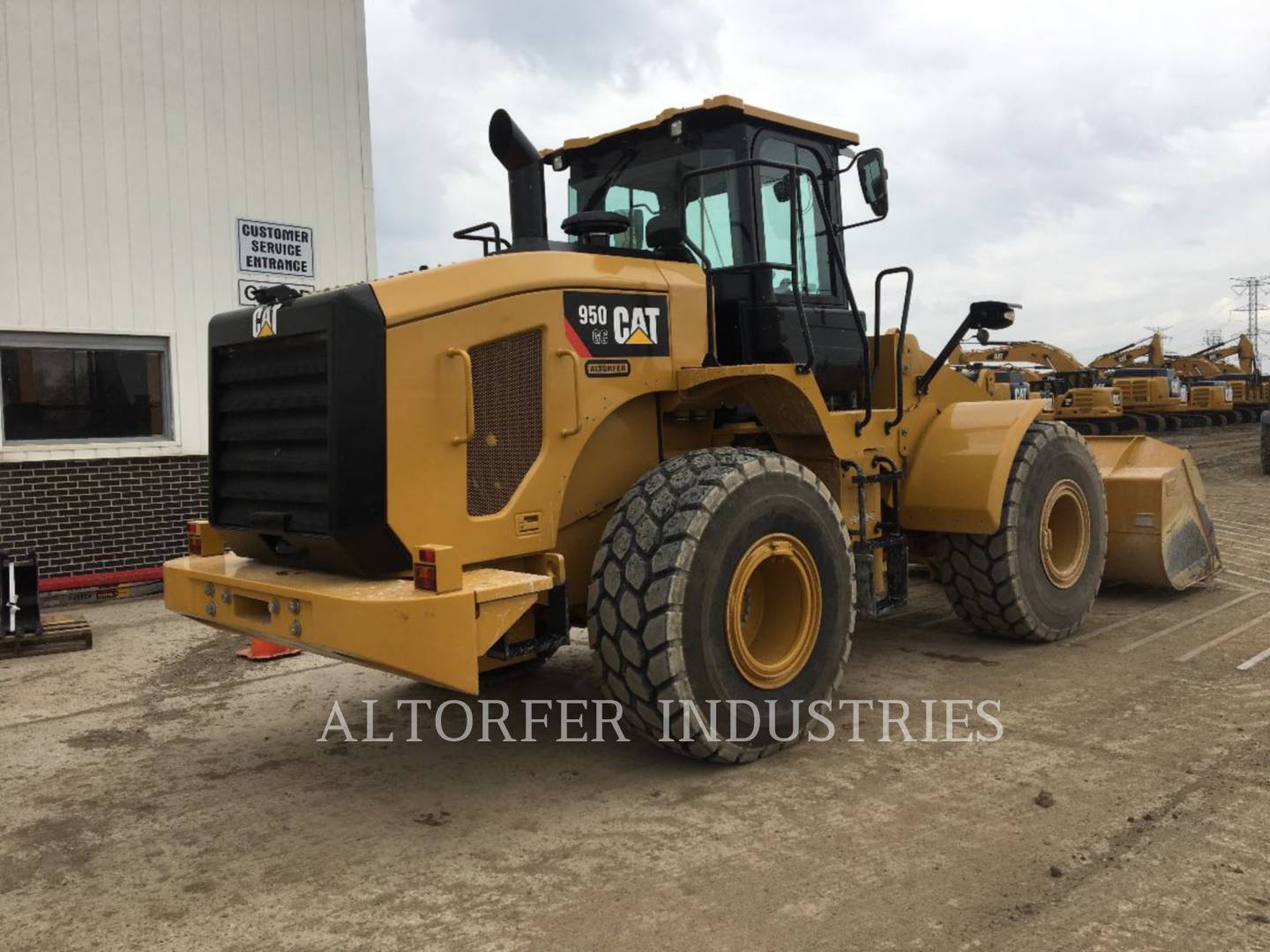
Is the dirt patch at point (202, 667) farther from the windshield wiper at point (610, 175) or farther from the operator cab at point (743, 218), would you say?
the windshield wiper at point (610, 175)

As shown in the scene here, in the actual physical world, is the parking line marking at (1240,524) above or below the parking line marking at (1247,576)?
above

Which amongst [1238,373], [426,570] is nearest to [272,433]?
[426,570]

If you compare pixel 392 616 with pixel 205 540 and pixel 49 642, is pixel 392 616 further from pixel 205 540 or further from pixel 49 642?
pixel 49 642

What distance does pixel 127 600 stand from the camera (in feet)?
30.6

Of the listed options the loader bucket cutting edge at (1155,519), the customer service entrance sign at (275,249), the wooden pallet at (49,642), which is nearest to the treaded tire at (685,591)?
the loader bucket cutting edge at (1155,519)

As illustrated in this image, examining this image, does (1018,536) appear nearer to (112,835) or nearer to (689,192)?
(689,192)

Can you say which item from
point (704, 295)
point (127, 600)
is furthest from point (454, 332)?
point (127, 600)

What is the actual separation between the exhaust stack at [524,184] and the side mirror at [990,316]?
8.45ft

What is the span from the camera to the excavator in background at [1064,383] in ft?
83.7

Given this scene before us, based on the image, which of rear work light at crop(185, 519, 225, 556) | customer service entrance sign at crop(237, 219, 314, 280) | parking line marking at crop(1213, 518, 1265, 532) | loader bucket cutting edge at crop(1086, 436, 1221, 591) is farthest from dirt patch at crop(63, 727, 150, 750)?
parking line marking at crop(1213, 518, 1265, 532)

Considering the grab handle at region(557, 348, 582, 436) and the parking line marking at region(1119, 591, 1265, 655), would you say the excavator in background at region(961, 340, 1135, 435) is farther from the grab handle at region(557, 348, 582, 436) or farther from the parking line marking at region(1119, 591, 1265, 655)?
the grab handle at region(557, 348, 582, 436)

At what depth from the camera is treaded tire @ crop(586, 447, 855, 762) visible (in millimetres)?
3957

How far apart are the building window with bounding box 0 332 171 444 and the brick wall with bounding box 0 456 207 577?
30cm

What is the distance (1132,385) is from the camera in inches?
1104
